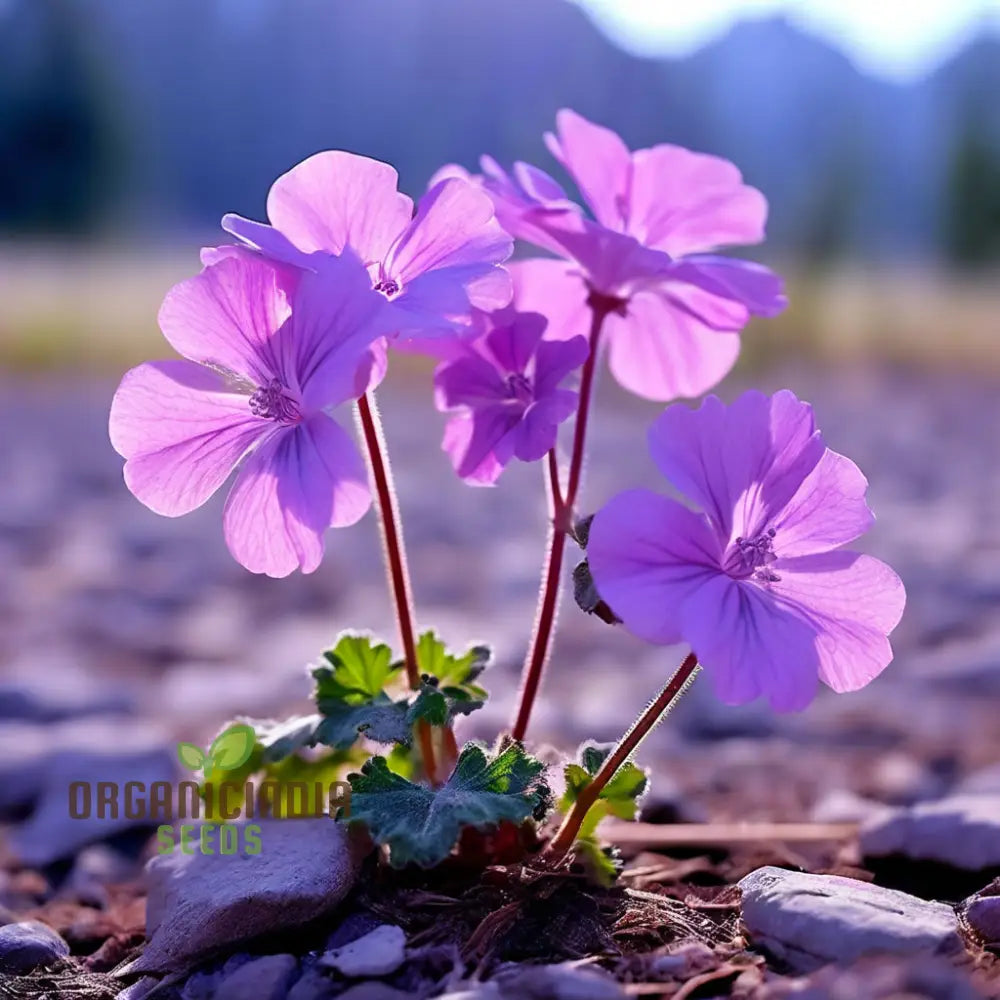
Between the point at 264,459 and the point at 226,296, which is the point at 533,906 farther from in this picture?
the point at 226,296

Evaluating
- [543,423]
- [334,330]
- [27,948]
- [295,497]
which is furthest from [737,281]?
[27,948]

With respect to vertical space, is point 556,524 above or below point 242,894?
above

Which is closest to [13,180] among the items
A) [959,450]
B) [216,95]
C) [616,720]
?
[959,450]

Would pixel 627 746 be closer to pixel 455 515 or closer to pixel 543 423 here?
pixel 543 423

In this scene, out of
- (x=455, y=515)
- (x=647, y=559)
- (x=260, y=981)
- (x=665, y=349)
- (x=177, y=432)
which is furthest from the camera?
(x=455, y=515)

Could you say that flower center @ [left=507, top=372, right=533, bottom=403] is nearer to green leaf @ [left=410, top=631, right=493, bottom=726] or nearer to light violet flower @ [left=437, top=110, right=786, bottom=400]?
light violet flower @ [left=437, top=110, right=786, bottom=400]

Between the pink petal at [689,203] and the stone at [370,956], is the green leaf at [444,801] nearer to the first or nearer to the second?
the stone at [370,956]
